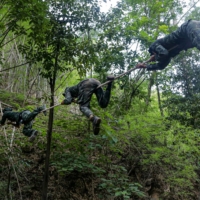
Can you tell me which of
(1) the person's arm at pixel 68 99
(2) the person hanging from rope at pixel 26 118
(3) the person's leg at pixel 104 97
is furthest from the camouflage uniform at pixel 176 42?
(2) the person hanging from rope at pixel 26 118

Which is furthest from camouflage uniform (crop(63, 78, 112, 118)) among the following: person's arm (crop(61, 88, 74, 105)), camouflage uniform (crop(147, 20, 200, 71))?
camouflage uniform (crop(147, 20, 200, 71))

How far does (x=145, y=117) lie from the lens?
6398 millimetres

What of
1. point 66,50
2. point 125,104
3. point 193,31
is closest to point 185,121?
point 125,104

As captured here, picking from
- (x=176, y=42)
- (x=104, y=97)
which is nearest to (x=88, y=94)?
(x=104, y=97)

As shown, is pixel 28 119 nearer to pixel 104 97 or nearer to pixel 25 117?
pixel 25 117

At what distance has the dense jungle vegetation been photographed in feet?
15.2

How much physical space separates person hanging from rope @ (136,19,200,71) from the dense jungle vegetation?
4.20 ft

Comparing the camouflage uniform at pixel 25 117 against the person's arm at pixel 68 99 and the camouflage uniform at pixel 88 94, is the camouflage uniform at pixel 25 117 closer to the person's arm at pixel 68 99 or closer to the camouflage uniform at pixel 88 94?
the person's arm at pixel 68 99

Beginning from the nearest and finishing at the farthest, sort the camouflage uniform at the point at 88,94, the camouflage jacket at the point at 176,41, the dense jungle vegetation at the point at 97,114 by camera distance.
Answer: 1. the camouflage jacket at the point at 176,41
2. the camouflage uniform at the point at 88,94
3. the dense jungle vegetation at the point at 97,114

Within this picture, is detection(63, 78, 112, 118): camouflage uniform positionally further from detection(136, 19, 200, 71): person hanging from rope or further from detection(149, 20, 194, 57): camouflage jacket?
detection(149, 20, 194, 57): camouflage jacket

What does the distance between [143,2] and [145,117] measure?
12.3ft

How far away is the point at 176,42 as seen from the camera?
3174mm

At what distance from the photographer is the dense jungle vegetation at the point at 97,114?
15.2 ft

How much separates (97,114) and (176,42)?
2.07 metres
